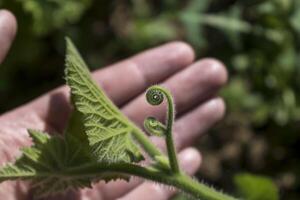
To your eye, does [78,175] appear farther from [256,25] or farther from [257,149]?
[257,149]

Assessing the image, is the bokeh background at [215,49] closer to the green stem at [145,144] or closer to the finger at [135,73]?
the finger at [135,73]

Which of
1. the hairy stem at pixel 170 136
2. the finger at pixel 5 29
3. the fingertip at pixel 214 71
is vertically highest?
the fingertip at pixel 214 71

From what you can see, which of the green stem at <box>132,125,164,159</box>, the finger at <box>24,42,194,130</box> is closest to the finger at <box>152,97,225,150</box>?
the finger at <box>24,42,194,130</box>

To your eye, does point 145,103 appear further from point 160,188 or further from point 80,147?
point 80,147

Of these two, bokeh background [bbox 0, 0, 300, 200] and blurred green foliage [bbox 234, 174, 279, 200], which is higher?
bokeh background [bbox 0, 0, 300, 200]

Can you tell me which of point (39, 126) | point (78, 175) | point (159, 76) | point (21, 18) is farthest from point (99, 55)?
point (78, 175)

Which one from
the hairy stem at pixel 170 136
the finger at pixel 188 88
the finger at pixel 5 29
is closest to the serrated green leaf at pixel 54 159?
the hairy stem at pixel 170 136

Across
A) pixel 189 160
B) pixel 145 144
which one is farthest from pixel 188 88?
pixel 145 144

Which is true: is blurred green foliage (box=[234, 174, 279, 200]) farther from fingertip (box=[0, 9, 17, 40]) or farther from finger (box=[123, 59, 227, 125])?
fingertip (box=[0, 9, 17, 40])
